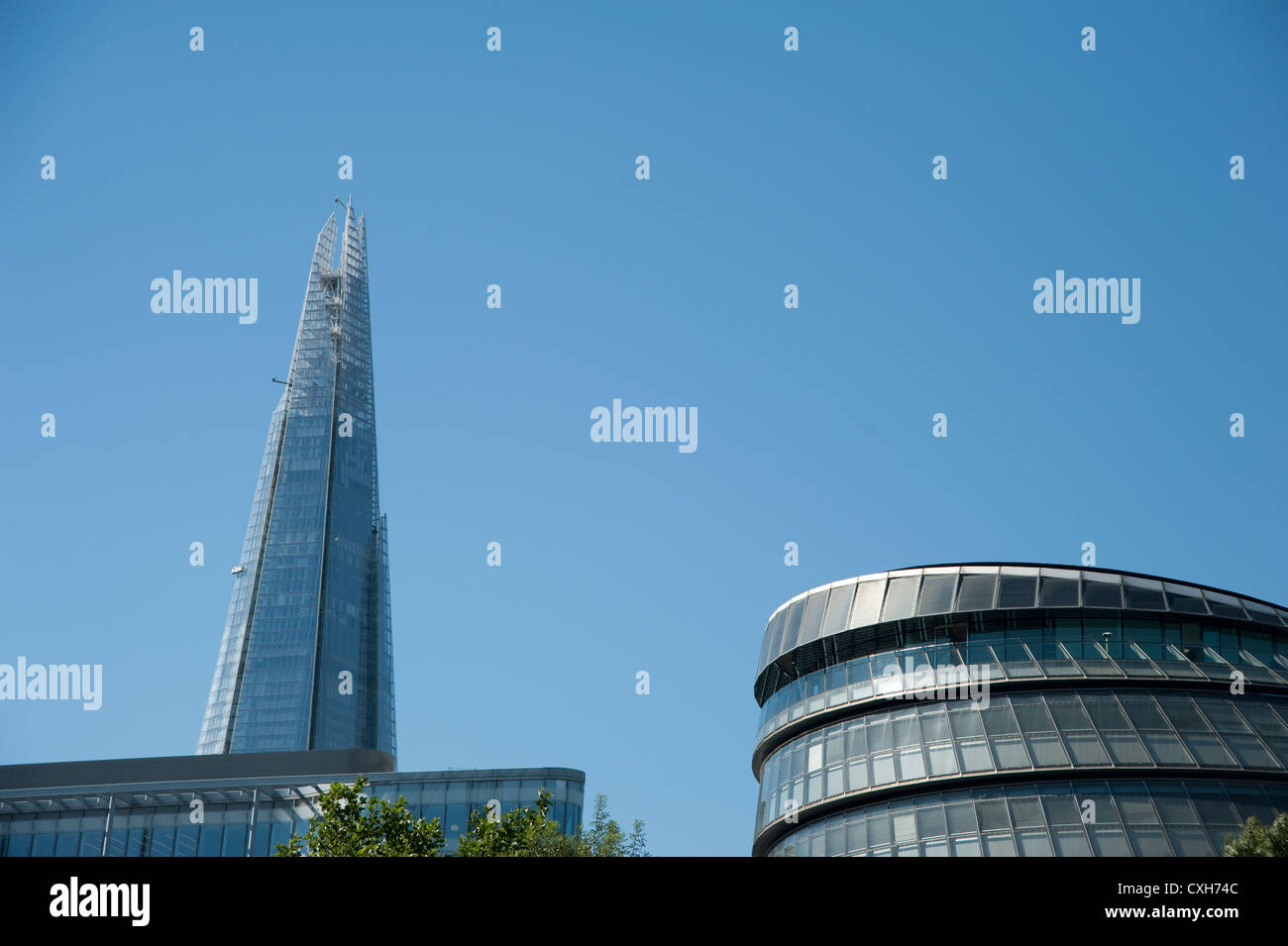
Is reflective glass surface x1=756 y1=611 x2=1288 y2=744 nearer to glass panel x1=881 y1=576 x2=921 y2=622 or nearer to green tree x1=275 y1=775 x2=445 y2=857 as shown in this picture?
glass panel x1=881 y1=576 x2=921 y2=622

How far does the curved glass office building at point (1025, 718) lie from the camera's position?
48.6 m

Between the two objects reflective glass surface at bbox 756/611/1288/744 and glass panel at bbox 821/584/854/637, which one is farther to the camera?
glass panel at bbox 821/584/854/637

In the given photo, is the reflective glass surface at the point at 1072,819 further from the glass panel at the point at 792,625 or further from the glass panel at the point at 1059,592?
the glass panel at the point at 792,625

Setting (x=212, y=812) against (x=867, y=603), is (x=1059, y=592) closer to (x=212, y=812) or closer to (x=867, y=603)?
(x=867, y=603)

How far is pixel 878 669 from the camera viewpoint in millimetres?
55688

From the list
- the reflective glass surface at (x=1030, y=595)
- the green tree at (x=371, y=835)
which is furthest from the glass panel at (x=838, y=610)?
the green tree at (x=371, y=835)

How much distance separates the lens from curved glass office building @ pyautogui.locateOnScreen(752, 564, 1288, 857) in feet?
159

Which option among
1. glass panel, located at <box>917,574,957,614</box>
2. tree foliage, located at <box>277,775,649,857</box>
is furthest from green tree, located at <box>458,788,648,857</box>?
glass panel, located at <box>917,574,957,614</box>

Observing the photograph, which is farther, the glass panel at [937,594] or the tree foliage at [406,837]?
the glass panel at [937,594]

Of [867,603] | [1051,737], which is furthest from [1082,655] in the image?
[867,603]

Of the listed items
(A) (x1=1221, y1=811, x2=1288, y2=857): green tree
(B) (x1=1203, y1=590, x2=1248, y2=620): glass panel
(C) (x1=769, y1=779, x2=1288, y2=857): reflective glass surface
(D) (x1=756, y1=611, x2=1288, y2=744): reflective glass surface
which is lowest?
(A) (x1=1221, y1=811, x2=1288, y2=857): green tree
